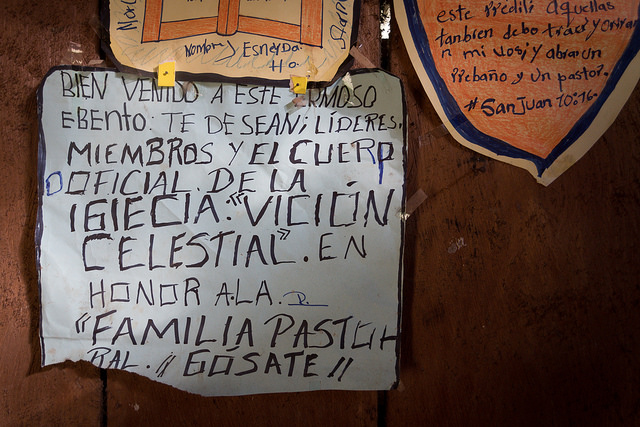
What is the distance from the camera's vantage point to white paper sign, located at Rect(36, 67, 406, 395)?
2.71ft

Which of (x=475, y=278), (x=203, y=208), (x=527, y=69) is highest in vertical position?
(x=527, y=69)

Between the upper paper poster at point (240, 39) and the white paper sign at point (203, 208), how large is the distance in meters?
0.04

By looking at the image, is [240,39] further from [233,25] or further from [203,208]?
[203,208]

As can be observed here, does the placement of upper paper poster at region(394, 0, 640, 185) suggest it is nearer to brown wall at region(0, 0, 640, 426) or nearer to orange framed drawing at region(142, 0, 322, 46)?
brown wall at region(0, 0, 640, 426)

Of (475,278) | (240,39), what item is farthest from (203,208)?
(475,278)

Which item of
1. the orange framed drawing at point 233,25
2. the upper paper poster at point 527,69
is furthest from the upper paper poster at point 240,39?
the upper paper poster at point 527,69

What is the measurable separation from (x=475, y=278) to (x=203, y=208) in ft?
1.85

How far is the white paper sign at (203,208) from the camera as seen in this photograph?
2.71ft

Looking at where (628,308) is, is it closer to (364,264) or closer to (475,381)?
(475,381)

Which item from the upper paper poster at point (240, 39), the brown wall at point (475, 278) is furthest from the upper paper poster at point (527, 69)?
the upper paper poster at point (240, 39)

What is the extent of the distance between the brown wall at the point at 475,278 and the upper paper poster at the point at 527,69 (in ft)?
0.10

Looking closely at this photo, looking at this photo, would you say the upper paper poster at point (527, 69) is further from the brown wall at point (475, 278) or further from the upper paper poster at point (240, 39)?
the upper paper poster at point (240, 39)

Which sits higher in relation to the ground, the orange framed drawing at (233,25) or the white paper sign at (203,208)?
the orange framed drawing at (233,25)

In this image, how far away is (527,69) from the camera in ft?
2.67
